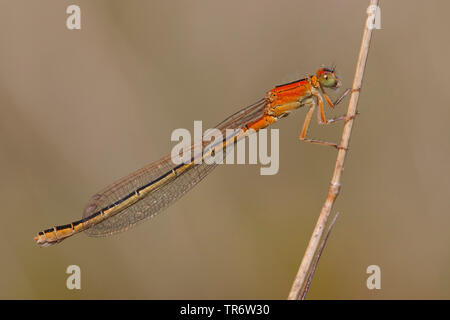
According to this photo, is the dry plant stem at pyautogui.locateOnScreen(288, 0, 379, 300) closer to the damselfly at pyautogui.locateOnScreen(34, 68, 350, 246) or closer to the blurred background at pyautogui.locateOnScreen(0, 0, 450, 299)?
the damselfly at pyautogui.locateOnScreen(34, 68, 350, 246)

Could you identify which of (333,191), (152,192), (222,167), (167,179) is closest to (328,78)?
(333,191)

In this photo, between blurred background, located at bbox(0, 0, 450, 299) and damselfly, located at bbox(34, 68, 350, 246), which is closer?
damselfly, located at bbox(34, 68, 350, 246)

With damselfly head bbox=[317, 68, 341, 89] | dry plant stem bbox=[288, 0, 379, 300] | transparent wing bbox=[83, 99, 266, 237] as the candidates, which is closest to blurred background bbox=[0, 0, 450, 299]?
transparent wing bbox=[83, 99, 266, 237]

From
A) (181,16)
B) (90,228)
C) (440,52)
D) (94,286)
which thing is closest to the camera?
(90,228)

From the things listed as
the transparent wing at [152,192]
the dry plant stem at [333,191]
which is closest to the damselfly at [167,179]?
the transparent wing at [152,192]

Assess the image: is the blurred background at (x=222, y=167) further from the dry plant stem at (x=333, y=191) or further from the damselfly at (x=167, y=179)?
the dry plant stem at (x=333, y=191)

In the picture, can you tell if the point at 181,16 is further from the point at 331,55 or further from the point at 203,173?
the point at 203,173

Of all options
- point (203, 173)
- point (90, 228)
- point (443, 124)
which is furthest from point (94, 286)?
point (443, 124)
